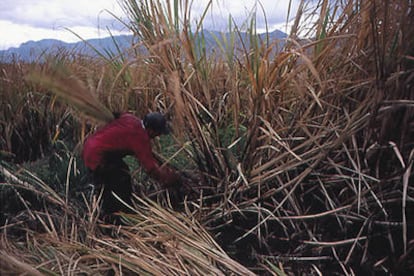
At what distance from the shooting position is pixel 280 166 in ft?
6.30

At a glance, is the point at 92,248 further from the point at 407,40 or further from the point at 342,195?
the point at 407,40

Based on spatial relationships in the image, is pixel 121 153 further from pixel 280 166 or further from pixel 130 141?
pixel 280 166

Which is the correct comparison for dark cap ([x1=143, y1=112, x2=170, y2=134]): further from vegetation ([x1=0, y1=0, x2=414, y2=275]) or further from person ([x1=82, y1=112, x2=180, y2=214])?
vegetation ([x1=0, y1=0, x2=414, y2=275])

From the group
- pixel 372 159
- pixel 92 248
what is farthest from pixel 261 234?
pixel 92 248

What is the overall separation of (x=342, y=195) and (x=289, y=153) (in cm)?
25

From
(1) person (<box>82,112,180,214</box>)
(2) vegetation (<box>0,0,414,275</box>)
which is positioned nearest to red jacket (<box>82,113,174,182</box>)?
(1) person (<box>82,112,180,214</box>)

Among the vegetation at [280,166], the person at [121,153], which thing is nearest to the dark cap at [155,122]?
the person at [121,153]

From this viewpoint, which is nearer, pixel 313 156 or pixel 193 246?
pixel 193 246

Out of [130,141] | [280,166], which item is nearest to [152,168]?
[130,141]

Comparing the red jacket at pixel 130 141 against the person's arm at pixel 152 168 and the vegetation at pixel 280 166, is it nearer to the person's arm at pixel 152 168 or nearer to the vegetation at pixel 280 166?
the person's arm at pixel 152 168

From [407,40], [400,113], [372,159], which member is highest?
[407,40]

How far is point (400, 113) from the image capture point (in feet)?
5.80

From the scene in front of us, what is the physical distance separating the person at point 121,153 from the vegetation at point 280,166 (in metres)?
0.09

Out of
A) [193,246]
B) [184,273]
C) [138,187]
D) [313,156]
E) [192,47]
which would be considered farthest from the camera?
[138,187]
